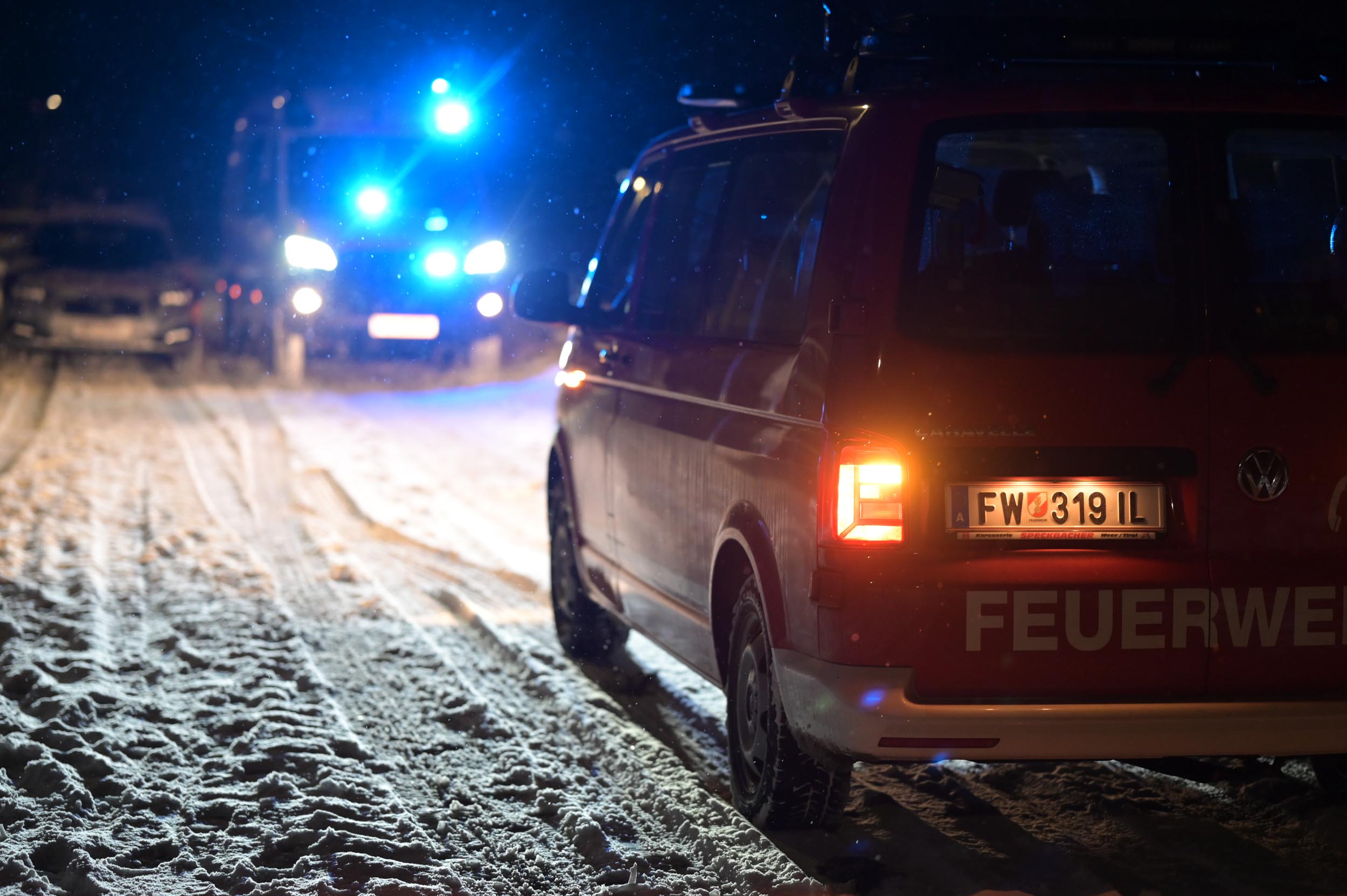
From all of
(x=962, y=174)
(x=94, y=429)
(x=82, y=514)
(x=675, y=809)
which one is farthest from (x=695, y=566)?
(x=94, y=429)

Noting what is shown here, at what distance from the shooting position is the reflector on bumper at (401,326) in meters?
17.5

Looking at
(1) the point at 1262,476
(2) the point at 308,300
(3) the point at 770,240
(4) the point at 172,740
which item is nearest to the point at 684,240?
(3) the point at 770,240

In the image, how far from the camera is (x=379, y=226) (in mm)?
17391

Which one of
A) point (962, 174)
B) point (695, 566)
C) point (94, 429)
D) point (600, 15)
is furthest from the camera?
point (600, 15)

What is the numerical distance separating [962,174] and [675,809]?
76.3 inches

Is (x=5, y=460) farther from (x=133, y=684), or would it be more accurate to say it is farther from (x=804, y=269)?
(x=804, y=269)

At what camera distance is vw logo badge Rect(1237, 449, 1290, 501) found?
3.66 metres

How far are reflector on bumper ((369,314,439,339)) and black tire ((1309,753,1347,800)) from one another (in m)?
14.0

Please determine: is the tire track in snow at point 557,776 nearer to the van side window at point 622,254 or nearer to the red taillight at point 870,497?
the red taillight at point 870,497

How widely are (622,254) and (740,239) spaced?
55.7 inches

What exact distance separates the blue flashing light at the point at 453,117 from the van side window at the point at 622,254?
11.3 meters

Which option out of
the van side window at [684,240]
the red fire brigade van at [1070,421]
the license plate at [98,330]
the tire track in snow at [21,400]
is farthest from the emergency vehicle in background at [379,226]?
the red fire brigade van at [1070,421]

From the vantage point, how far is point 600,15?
17.2m

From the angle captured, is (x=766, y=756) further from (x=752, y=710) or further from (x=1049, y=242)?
(x=1049, y=242)
